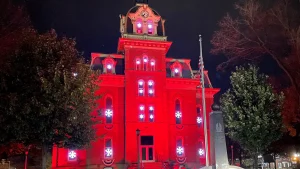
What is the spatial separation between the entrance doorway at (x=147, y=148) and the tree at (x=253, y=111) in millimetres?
16075

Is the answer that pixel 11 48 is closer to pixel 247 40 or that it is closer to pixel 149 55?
pixel 247 40

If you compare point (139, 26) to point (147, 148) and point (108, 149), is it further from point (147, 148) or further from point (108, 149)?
point (108, 149)

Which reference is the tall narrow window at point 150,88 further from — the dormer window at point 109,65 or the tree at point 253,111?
the tree at point 253,111

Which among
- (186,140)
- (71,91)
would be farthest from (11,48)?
(186,140)

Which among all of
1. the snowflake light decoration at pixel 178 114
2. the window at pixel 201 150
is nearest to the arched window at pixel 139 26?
the snowflake light decoration at pixel 178 114

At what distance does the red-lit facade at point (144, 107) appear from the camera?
37.1 meters

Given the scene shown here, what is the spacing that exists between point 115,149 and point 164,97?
9.13m

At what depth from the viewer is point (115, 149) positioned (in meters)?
37.8

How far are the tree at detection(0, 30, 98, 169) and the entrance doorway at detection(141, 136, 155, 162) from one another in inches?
673

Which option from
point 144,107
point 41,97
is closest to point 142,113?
point 144,107

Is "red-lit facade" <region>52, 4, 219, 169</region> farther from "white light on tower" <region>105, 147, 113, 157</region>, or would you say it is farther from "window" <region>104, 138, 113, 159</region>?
"white light on tower" <region>105, 147, 113, 157</region>

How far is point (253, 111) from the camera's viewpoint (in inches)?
886

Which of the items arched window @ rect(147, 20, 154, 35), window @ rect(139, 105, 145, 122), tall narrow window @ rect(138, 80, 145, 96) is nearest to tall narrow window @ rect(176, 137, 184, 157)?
window @ rect(139, 105, 145, 122)

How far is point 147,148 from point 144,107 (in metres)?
5.18
